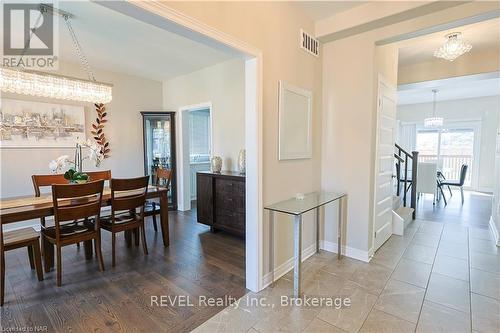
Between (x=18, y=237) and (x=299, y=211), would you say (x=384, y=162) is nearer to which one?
(x=299, y=211)

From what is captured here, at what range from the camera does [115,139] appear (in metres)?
4.62

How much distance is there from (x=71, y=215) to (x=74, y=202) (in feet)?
0.62

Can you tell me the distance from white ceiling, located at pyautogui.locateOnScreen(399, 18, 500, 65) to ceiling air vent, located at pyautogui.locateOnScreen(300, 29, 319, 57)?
1412 mm

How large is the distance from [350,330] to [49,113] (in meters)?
4.84

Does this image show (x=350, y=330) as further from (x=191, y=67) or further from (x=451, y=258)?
(x=191, y=67)

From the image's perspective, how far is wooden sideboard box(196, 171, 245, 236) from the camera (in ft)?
11.0

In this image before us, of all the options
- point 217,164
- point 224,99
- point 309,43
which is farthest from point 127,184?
point 309,43

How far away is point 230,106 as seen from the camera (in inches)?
160

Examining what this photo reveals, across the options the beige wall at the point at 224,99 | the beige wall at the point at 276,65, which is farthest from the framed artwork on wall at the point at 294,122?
the beige wall at the point at 224,99

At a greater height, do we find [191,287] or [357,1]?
[357,1]

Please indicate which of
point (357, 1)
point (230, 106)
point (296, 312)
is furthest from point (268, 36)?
point (296, 312)

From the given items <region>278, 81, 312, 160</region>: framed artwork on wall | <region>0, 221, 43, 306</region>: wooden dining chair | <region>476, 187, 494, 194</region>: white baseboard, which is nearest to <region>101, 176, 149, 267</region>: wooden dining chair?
<region>0, 221, 43, 306</region>: wooden dining chair

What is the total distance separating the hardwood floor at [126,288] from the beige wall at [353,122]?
1445mm

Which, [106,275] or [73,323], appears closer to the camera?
[73,323]
